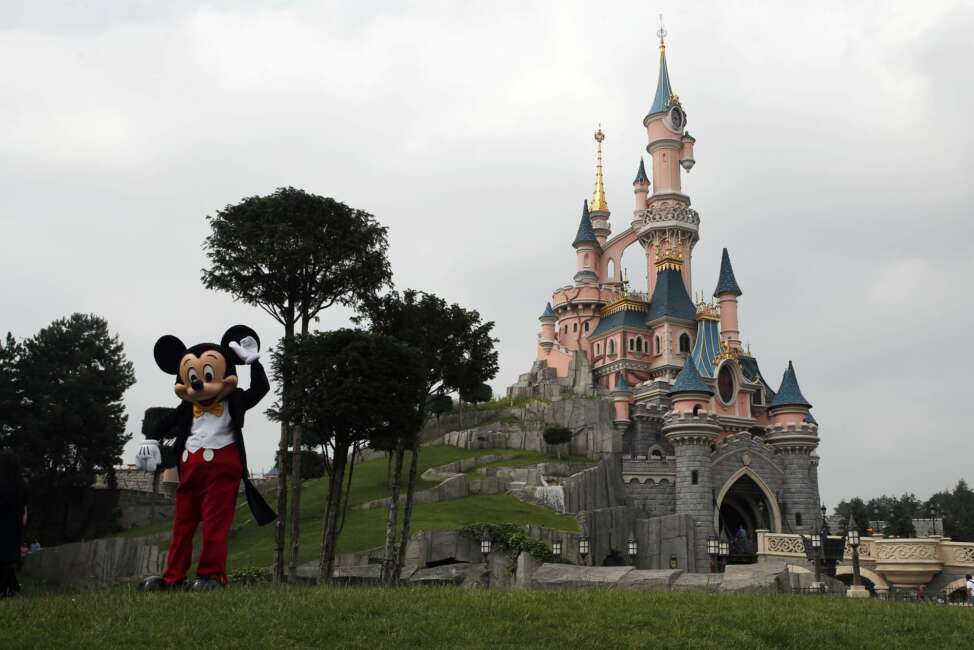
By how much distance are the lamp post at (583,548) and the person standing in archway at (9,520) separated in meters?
25.2

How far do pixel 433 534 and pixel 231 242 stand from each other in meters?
13.8

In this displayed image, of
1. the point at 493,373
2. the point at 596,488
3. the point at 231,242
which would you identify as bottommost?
the point at 596,488

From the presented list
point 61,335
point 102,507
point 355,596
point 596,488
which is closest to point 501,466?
Result: point 596,488

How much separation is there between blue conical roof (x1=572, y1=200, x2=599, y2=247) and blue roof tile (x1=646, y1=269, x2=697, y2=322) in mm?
8308

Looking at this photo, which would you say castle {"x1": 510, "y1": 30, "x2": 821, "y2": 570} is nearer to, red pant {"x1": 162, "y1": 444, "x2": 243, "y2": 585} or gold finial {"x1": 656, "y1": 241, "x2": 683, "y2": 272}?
gold finial {"x1": 656, "y1": 241, "x2": 683, "y2": 272}

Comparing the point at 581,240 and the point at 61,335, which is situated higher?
the point at 581,240

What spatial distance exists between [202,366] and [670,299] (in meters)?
49.9

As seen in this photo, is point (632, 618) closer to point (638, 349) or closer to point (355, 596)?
point (355, 596)

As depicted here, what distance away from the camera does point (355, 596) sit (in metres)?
14.2

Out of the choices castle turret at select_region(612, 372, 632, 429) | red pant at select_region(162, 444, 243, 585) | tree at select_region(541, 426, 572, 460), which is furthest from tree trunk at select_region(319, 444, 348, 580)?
castle turret at select_region(612, 372, 632, 429)

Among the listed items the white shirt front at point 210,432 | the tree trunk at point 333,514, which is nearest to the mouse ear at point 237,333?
the white shirt front at point 210,432

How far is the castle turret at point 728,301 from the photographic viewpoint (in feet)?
202

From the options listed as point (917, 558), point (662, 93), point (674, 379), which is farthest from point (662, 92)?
point (917, 558)

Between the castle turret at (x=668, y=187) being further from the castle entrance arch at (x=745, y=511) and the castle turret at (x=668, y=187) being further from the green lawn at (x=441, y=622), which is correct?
the green lawn at (x=441, y=622)
